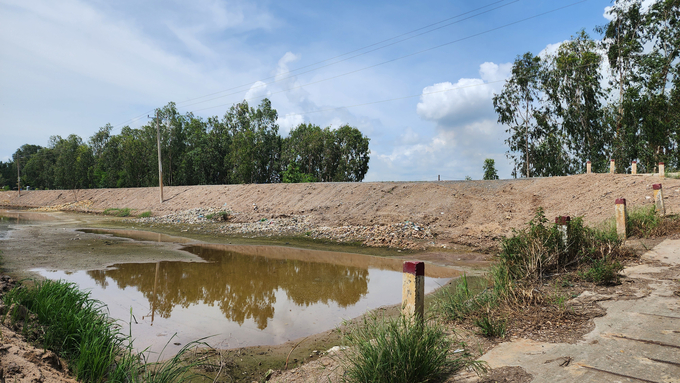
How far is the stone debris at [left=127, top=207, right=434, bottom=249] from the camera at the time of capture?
13.4 meters

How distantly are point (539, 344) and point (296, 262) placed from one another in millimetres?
7814

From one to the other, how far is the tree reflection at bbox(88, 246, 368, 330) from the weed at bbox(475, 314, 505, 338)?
3141mm

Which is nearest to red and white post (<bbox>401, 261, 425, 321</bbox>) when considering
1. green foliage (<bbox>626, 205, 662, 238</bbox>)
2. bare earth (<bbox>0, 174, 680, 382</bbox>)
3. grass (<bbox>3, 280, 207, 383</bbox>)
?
bare earth (<bbox>0, 174, 680, 382</bbox>)

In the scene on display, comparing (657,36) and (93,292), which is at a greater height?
(657,36)

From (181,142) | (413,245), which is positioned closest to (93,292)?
(413,245)

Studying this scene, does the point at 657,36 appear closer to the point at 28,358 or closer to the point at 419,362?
the point at 419,362

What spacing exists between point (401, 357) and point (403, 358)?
3cm

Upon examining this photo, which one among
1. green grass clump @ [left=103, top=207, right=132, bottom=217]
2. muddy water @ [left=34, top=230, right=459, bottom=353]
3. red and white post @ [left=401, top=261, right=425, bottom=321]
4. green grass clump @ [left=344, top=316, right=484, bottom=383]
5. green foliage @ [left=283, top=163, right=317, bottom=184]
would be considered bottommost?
muddy water @ [left=34, top=230, right=459, bottom=353]

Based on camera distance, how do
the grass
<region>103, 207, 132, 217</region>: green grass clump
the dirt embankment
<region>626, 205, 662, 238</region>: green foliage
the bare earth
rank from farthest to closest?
<region>103, 207, 132, 217</region>: green grass clump → the dirt embankment → the bare earth → <region>626, 205, 662, 238</region>: green foliage → the grass

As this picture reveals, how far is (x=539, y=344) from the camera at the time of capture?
3.69 metres

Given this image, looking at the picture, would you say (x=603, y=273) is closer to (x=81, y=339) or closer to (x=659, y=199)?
(x=659, y=199)

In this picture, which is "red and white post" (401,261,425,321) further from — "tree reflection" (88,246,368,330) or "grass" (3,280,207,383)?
"tree reflection" (88,246,368,330)

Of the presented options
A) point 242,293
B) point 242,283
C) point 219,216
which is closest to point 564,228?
point 242,293

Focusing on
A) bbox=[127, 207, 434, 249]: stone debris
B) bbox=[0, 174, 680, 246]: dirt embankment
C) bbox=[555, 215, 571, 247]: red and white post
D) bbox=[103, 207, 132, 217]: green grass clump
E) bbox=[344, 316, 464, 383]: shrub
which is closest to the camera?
bbox=[344, 316, 464, 383]: shrub
